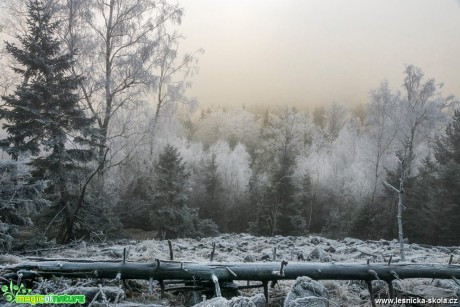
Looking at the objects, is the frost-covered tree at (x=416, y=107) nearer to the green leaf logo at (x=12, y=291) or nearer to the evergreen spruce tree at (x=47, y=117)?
the evergreen spruce tree at (x=47, y=117)

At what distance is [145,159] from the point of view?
74.2ft

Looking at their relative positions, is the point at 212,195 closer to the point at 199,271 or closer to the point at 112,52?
the point at 112,52

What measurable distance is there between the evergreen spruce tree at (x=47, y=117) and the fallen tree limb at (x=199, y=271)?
18.7 ft

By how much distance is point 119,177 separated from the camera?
21500 mm

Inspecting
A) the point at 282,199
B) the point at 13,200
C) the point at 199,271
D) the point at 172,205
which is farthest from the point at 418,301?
the point at 282,199

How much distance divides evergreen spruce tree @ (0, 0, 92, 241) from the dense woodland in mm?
31

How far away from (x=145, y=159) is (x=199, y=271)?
19339 millimetres

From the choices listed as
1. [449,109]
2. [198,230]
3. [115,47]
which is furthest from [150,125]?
[449,109]


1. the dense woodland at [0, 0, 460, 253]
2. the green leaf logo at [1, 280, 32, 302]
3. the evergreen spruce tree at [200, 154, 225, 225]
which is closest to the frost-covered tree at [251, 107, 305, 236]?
the dense woodland at [0, 0, 460, 253]

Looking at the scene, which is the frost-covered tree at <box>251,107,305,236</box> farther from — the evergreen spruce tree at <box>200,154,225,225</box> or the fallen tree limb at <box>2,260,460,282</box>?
the fallen tree limb at <box>2,260,460,282</box>

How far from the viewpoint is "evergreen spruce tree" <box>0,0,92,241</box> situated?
877 cm

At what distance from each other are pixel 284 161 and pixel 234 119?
30617mm

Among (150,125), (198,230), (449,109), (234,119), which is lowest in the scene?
(198,230)

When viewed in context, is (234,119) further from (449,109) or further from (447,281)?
(447,281)
